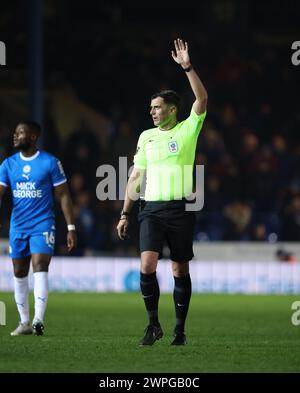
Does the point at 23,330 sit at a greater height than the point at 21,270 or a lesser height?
lesser

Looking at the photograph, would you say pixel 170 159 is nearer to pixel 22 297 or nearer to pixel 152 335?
pixel 152 335

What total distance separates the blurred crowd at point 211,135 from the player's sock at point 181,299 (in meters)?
11.8

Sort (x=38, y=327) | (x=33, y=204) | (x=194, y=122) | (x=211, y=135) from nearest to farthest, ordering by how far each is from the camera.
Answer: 1. (x=194, y=122)
2. (x=38, y=327)
3. (x=33, y=204)
4. (x=211, y=135)

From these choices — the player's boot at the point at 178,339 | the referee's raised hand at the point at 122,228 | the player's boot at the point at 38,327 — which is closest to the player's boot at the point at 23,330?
the player's boot at the point at 38,327

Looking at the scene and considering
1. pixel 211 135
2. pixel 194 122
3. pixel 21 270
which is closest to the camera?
pixel 194 122

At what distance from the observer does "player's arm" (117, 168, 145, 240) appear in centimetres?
1111

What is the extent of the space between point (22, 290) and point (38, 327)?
52cm

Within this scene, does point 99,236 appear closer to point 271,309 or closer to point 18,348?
point 271,309

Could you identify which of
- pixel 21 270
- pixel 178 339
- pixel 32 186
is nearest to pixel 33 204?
pixel 32 186

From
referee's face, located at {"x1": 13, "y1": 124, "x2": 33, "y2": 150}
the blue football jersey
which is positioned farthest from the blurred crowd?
referee's face, located at {"x1": 13, "y1": 124, "x2": 33, "y2": 150}

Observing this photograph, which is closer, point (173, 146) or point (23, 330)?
point (173, 146)

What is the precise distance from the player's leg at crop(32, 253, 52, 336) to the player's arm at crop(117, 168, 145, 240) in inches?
59.0

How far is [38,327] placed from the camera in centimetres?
1236

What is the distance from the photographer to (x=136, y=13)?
2875 cm
